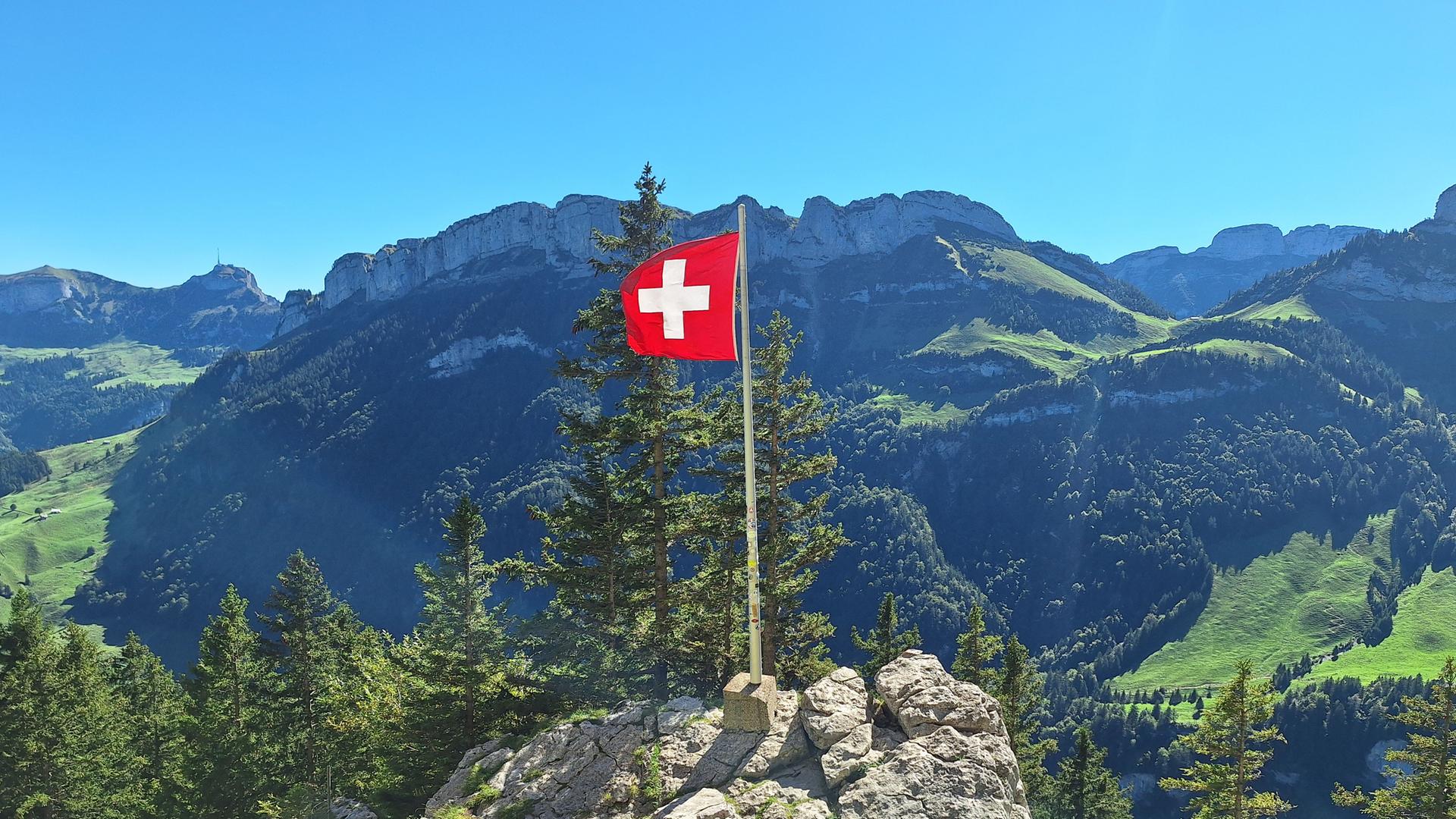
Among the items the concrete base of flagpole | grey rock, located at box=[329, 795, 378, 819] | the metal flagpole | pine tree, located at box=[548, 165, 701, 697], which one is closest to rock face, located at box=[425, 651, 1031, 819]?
the concrete base of flagpole

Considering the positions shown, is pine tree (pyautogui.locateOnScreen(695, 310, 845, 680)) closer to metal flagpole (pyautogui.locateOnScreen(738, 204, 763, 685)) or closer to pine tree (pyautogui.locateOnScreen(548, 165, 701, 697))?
pine tree (pyautogui.locateOnScreen(548, 165, 701, 697))

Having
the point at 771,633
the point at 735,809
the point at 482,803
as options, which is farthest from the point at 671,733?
the point at 771,633

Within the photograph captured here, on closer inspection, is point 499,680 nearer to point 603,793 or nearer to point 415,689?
point 415,689

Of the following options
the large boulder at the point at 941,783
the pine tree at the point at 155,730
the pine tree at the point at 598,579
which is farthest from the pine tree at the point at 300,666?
the large boulder at the point at 941,783

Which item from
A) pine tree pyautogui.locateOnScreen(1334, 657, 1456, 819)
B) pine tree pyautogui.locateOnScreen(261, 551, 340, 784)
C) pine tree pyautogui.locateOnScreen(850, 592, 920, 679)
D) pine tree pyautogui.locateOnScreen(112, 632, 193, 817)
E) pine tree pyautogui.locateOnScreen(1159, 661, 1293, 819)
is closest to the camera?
pine tree pyautogui.locateOnScreen(1159, 661, 1293, 819)

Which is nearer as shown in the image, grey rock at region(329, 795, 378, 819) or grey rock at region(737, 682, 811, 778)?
grey rock at region(737, 682, 811, 778)

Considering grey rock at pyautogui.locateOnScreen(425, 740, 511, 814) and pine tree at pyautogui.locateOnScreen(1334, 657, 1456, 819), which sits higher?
grey rock at pyautogui.locateOnScreen(425, 740, 511, 814)

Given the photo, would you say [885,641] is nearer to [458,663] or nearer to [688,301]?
[458,663]

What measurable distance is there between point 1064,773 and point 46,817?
71234mm

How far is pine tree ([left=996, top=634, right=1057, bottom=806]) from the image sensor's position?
160 feet

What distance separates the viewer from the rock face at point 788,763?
643 inches

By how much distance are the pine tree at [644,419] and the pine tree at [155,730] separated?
29.4m

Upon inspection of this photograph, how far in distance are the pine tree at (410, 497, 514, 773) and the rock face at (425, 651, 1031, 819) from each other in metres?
3.39

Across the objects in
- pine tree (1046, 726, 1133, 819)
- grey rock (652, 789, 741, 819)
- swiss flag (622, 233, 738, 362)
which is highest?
swiss flag (622, 233, 738, 362)
